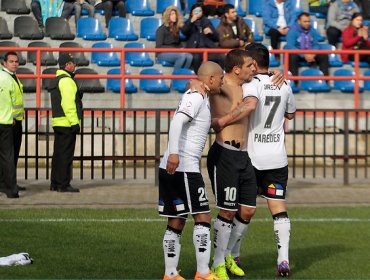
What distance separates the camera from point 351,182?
20547mm

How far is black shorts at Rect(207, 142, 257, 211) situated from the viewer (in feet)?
34.2

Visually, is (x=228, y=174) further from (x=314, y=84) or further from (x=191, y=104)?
(x=314, y=84)

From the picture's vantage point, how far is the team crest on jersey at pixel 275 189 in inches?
433

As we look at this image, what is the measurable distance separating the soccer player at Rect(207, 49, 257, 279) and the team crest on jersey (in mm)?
398

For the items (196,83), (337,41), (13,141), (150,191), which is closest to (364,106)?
(337,41)

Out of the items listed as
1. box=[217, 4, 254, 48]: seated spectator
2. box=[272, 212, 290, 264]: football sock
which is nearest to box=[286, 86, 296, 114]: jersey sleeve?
box=[272, 212, 290, 264]: football sock

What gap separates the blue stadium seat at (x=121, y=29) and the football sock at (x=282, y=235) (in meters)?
15.5

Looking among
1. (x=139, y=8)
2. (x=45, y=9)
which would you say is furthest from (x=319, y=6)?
(x=45, y=9)

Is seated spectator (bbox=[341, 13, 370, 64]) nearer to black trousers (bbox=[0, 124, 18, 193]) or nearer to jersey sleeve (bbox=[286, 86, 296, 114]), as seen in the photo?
black trousers (bbox=[0, 124, 18, 193])

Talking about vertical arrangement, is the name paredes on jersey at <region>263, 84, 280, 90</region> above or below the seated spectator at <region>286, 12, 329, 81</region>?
below

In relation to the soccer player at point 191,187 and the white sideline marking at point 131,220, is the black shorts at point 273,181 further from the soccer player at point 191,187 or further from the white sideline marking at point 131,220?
the white sideline marking at point 131,220

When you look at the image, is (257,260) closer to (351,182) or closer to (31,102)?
(351,182)

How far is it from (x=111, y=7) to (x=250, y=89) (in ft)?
53.7

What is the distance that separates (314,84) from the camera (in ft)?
83.5
